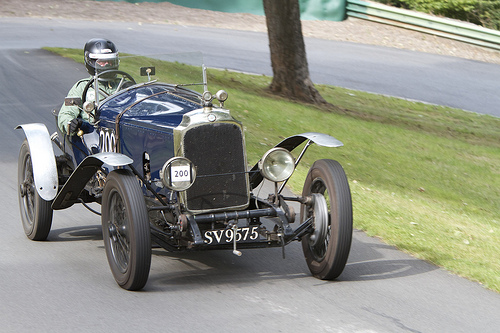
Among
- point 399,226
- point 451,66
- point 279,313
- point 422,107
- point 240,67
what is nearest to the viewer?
point 279,313

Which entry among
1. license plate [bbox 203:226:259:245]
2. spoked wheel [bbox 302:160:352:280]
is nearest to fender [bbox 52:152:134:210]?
license plate [bbox 203:226:259:245]

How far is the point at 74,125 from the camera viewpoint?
690cm

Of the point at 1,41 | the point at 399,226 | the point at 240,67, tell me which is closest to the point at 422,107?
the point at 240,67

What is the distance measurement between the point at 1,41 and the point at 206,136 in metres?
13.4

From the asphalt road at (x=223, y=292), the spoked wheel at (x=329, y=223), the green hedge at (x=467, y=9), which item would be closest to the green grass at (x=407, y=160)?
the asphalt road at (x=223, y=292)

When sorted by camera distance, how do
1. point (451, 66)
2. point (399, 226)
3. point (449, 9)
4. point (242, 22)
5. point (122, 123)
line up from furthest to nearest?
1. point (449, 9)
2. point (242, 22)
3. point (451, 66)
4. point (399, 226)
5. point (122, 123)

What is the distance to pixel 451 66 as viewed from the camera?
20562mm

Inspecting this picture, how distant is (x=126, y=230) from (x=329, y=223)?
1.61 m

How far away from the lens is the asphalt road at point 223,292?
5.12m

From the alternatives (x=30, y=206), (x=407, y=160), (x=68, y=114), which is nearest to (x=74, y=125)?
(x=68, y=114)

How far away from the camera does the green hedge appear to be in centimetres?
2547

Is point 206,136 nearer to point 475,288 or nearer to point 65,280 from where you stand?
point 65,280

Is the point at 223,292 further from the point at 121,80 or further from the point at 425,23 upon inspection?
the point at 425,23

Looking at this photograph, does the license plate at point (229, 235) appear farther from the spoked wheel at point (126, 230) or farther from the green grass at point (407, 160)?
the green grass at point (407, 160)
